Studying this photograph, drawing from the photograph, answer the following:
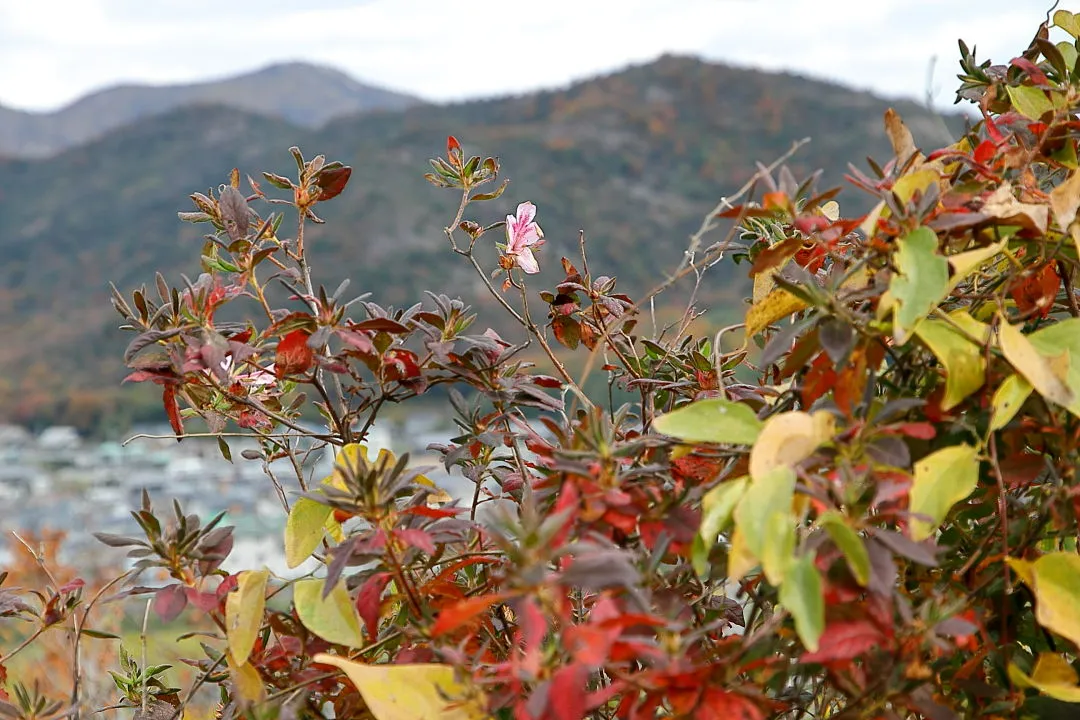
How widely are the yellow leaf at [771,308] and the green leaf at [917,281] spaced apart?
12cm

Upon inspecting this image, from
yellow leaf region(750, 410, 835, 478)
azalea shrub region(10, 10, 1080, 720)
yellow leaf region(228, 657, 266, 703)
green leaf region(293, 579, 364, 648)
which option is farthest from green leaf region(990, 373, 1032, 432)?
yellow leaf region(228, 657, 266, 703)

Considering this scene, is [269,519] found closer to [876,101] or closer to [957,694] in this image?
[957,694]

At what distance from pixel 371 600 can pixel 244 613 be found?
0.37 feet

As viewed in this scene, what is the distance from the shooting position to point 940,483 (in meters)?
0.58

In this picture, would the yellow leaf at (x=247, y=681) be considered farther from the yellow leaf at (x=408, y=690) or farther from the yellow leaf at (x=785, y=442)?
the yellow leaf at (x=785, y=442)

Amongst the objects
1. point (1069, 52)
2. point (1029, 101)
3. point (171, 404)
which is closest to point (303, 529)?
point (171, 404)

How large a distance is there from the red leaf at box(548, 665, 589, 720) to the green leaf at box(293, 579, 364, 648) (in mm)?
262

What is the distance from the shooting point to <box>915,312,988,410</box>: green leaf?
0.64m

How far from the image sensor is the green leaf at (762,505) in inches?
20.8

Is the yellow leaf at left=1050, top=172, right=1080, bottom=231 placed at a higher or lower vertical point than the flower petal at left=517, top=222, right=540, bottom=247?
higher

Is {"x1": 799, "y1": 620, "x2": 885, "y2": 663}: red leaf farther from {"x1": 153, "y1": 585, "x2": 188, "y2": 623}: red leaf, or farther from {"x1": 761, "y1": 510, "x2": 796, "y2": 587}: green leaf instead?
{"x1": 153, "y1": 585, "x2": 188, "y2": 623}: red leaf

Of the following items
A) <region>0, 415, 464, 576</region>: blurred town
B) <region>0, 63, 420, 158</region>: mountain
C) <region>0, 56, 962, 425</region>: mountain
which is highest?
<region>0, 63, 420, 158</region>: mountain

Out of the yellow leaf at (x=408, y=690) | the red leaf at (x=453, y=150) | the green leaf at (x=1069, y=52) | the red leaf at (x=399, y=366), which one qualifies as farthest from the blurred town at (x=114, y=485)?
the green leaf at (x=1069, y=52)

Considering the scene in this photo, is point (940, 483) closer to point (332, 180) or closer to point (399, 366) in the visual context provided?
point (399, 366)
